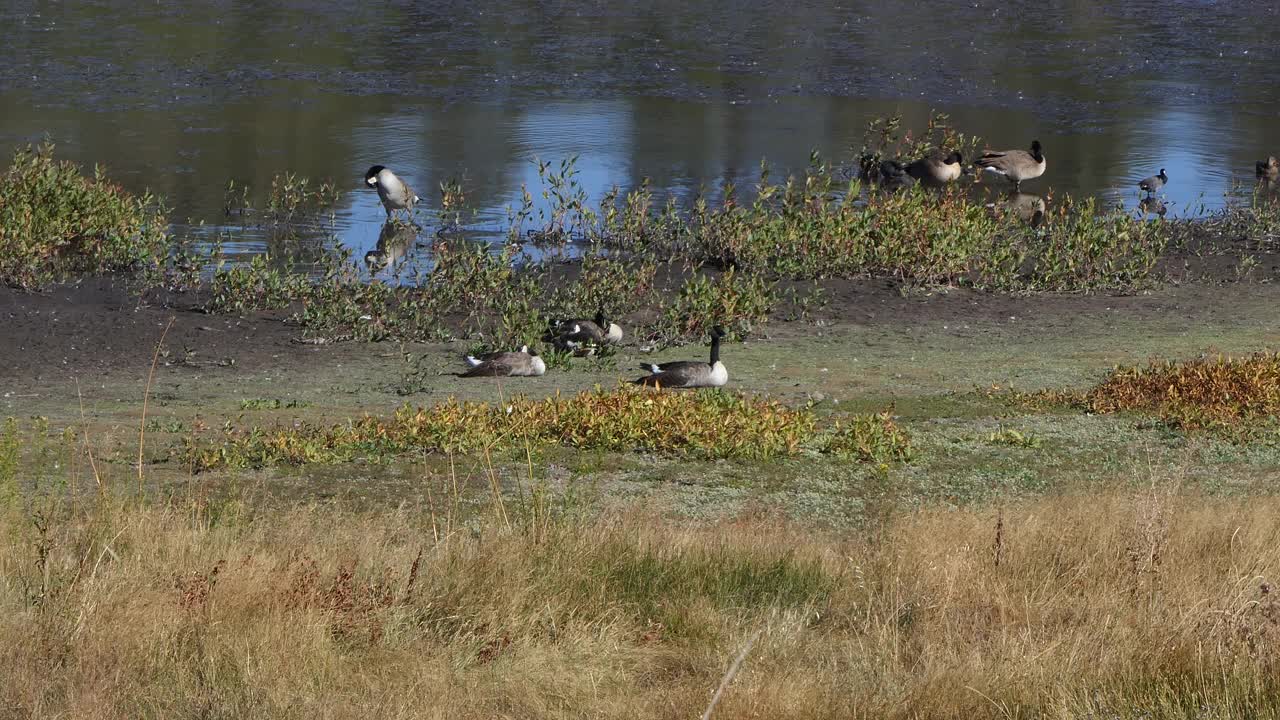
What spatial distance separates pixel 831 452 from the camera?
9805 millimetres

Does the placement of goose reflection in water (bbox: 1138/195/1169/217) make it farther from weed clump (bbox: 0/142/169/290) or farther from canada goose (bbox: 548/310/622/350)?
weed clump (bbox: 0/142/169/290)

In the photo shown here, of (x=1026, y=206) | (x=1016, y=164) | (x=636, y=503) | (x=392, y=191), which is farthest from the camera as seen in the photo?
(x=1016, y=164)

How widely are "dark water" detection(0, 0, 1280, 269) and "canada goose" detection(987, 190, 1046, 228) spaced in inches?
32.6

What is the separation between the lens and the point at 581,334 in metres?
14.0

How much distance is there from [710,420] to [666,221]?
8401mm

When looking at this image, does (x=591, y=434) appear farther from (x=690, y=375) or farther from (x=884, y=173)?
(x=884, y=173)

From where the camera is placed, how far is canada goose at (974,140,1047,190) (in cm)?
2300

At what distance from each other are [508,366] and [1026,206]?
11.0 m

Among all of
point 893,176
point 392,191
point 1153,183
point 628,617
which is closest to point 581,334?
point 392,191

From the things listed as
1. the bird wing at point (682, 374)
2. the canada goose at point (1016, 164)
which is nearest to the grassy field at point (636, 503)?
the bird wing at point (682, 374)

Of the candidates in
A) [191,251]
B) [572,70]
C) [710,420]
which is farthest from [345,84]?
[710,420]

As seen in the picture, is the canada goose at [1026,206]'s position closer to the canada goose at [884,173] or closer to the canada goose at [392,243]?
the canada goose at [884,173]

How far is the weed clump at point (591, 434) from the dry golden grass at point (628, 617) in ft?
6.28

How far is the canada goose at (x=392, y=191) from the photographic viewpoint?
19.6m
